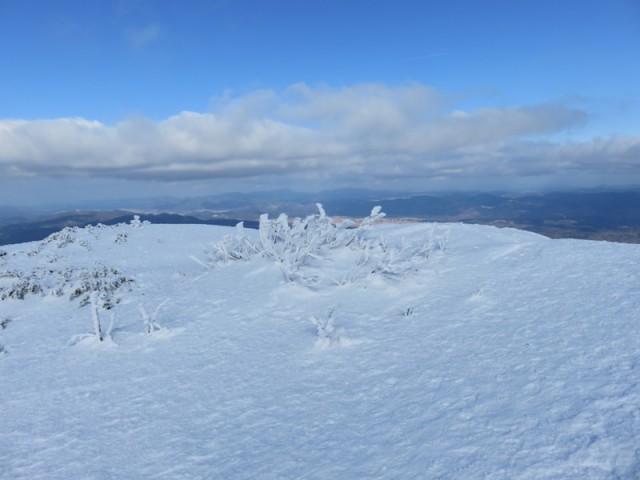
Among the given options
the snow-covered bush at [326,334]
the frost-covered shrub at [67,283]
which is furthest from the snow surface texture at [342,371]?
the frost-covered shrub at [67,283]

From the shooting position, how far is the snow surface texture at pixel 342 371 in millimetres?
5199

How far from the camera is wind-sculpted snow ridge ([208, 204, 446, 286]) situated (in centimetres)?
1266

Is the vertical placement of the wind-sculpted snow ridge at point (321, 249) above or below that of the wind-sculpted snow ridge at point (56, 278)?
above

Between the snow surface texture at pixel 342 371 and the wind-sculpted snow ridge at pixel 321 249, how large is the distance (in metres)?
0.17

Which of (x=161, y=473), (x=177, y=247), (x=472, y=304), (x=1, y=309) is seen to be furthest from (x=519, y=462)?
(x=177, y=247)

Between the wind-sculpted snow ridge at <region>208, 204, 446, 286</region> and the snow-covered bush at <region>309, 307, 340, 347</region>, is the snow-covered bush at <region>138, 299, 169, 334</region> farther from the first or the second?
the snow-covered bush at <region>309, 307, 340, 347</region>

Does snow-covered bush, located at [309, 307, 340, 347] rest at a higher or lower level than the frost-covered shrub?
lower

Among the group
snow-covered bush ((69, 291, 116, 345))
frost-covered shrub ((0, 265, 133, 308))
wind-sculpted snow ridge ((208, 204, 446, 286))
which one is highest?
wind-sculpted snow ridge ((208, 204, 446, 286))

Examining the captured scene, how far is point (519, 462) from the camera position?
4.59 metres

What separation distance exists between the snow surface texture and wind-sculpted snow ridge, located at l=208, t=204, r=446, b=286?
0.55 feet

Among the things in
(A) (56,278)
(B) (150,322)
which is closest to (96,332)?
(B) (150,322)

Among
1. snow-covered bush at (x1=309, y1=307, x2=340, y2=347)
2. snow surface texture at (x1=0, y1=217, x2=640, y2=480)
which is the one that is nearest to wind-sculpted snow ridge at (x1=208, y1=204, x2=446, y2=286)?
snow surface texture at (x1=0, y1=217, x2=640, y2=480)

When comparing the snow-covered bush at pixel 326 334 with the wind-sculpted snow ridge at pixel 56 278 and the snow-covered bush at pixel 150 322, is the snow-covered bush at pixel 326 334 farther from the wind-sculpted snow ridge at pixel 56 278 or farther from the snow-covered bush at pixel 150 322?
the wind-sculpted snow ridge at pixel 56 278

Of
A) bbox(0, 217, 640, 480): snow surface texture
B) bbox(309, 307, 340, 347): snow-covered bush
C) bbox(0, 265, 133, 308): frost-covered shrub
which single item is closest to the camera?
bbox(0, 217, 640, 480): snow surface texture
